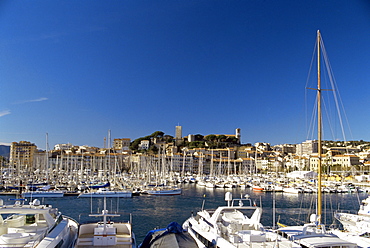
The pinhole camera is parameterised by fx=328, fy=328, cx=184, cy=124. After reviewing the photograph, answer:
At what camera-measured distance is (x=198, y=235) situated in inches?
486

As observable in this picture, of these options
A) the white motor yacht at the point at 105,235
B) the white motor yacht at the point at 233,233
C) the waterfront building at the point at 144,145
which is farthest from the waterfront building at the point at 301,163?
the white motor yacht at the point at 105,235

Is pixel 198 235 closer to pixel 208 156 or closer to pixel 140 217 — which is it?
pixel 140 217

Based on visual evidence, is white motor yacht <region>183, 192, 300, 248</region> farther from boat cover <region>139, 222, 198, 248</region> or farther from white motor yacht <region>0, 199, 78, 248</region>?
white motor yacht <region>0, 199, 78, 248</region>

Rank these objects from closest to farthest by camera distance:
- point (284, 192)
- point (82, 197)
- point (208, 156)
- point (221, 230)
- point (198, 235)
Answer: point (221, 230), point (198, 235), point (82, 197), point (284, 192), point (208, 156)

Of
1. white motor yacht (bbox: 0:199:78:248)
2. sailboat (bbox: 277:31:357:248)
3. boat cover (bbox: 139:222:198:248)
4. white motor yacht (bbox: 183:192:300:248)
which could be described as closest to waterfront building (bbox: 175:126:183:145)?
sailboat (bbox: 277:31:357:248)

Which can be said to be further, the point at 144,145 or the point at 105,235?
the point at 144,145

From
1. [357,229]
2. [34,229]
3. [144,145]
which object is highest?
[144,145]

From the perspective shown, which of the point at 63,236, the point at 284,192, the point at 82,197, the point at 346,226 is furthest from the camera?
the point at 284,192

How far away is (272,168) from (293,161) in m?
7.65

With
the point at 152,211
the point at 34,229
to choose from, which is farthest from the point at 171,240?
the point at 152,211

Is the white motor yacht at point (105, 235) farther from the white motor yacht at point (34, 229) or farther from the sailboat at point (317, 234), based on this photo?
the sailboat at point (317, 234)

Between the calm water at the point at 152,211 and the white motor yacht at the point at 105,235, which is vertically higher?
the white motor yacht at the point at 105,235

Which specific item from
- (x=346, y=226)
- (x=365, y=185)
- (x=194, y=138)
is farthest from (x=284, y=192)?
(x=194, y=138)

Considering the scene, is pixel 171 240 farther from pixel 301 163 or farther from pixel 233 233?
pixel 301 163
